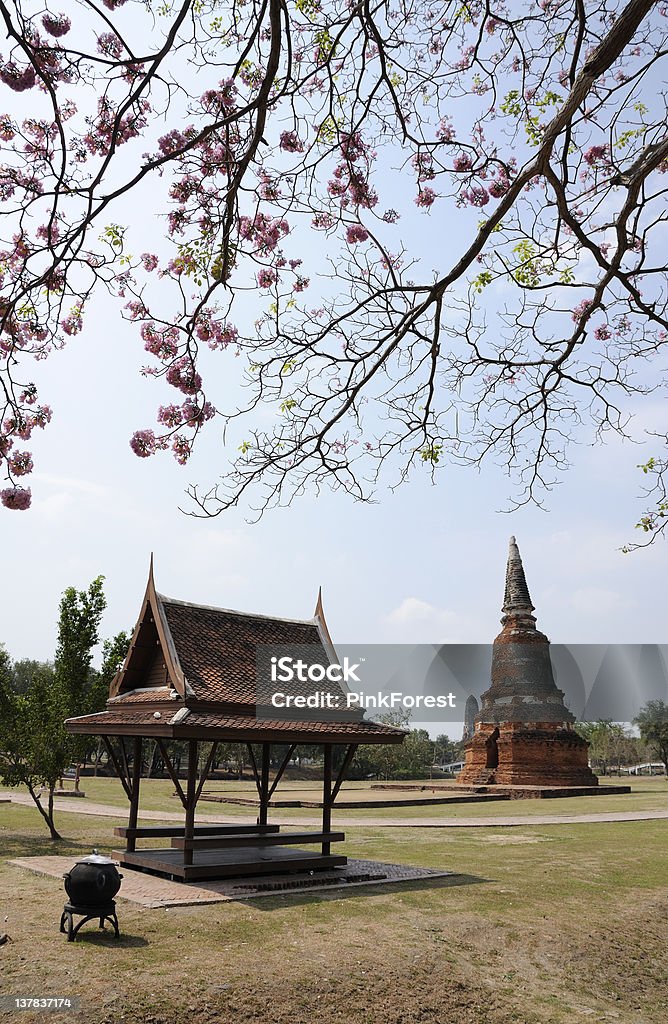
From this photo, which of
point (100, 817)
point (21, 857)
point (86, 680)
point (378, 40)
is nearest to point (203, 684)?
point (21, 857)

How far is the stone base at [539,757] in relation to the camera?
39.8 meters

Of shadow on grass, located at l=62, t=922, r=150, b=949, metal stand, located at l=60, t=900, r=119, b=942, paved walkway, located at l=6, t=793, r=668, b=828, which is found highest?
metal stand, located at l=60, t=900, r=119, b=942

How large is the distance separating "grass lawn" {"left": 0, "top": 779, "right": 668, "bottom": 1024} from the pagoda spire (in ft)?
104

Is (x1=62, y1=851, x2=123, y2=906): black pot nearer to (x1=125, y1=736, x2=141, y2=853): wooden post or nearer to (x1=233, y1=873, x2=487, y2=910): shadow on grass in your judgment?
(x1=233, y1=873, x2=487, y2=910): shadow on grass

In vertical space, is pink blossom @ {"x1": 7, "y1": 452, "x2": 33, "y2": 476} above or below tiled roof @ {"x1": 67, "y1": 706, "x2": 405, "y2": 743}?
above

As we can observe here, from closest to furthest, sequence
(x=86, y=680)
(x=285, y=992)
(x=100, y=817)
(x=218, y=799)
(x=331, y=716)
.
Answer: (x=285, y=992) < (x=331, y=716) < (x=86, y=680) < (x=100, y=817) < (x=218, y=799)

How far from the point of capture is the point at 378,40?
20.5 ft

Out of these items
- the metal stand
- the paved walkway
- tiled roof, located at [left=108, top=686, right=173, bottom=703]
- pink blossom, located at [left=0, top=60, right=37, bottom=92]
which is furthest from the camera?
the paved walkway

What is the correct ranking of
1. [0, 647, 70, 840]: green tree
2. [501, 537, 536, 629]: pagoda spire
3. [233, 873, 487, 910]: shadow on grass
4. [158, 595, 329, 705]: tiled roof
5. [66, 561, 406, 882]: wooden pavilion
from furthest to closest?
1. [501, 537, 536, 629]: pagoda spire
2. [0, 647, 70, 840]: green tree
3. [158, 595, 329, 705]: tiled roof
4. [66, 561, 406, 882]: wooden pavilion
5. [233, 873, 487, 910]: shadow on grass

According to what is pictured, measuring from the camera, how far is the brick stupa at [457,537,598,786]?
40094 mm

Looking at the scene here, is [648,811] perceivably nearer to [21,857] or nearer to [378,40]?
[21,857]

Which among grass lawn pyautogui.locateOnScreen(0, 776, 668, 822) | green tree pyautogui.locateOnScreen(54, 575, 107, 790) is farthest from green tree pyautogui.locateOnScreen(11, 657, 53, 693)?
green tree pyautogui.locateOnScreen(54, 575, 107, 790)

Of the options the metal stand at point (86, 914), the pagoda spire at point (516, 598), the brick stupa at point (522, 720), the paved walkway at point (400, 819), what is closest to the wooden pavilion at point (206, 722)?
the metal stand at point (86, 914)

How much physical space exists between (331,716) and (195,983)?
22.9 ft
